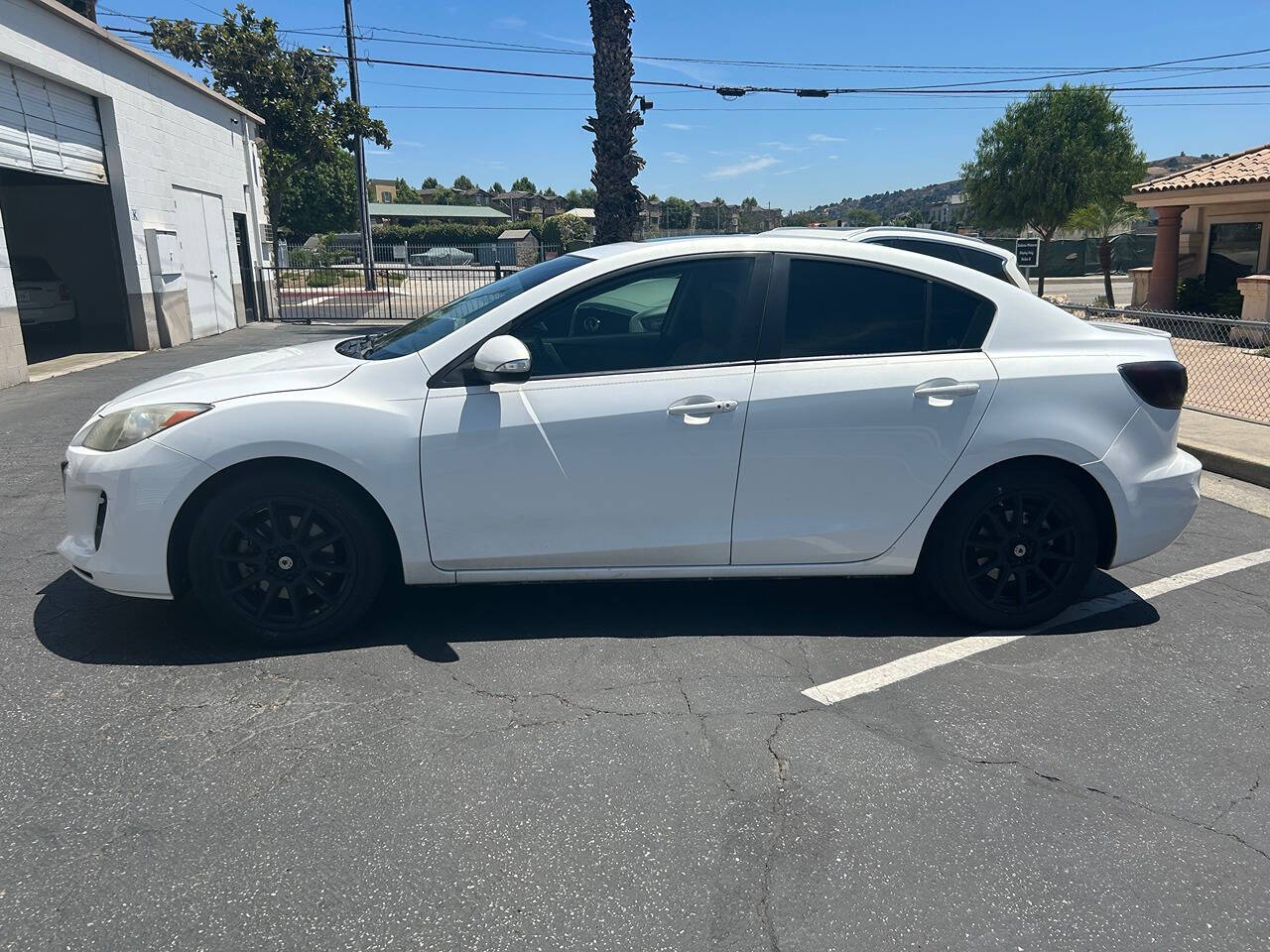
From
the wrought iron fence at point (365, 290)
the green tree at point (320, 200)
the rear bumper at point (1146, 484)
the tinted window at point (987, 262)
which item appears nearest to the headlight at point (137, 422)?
the rear bumper at point (1146, 484)

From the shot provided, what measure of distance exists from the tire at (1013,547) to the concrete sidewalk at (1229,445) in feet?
12.9

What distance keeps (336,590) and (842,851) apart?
2214mm

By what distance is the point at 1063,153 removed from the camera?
1227 inches

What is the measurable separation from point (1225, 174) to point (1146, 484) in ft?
64.1

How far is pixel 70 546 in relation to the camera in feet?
12.2

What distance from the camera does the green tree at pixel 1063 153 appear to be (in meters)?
31.0

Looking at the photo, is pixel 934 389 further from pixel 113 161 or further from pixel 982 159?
pixel 982 159

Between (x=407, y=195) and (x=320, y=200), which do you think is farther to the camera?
(x=407, y=195)

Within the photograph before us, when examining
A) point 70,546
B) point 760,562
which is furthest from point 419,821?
point 70,546

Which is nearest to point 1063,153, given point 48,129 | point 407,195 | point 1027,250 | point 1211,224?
point 1211,224

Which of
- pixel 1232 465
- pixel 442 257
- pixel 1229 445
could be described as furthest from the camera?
pixel 442 257

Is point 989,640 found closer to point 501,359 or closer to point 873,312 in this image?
point 873,312

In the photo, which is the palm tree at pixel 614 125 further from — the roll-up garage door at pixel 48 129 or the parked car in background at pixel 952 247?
the parked car in background at pixel 952 247

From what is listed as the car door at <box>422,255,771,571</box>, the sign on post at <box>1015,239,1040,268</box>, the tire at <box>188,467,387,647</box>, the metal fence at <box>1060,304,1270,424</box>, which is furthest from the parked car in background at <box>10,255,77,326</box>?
the sign on post at <box>1015,239,1040,268</box>
